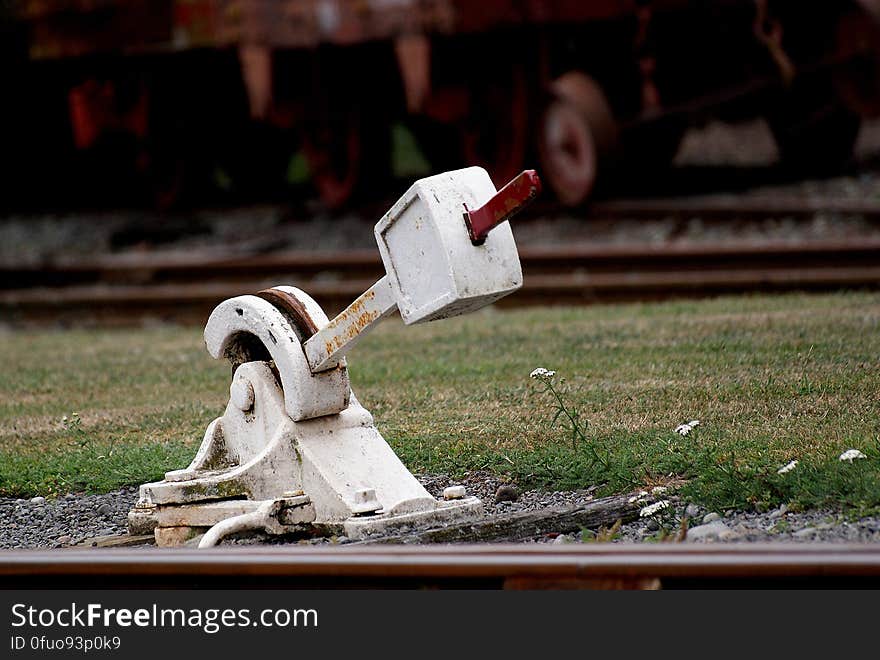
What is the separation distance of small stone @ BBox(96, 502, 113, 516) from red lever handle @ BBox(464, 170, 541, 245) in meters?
1.98

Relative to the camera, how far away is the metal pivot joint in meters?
4.02

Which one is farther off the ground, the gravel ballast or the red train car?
the red train car

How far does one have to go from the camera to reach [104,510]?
5.18 meters

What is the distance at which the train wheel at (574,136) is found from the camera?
39.9ft

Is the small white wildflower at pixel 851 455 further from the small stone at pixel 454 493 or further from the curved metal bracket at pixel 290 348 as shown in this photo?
the curved metal bracket at pixel 290 348

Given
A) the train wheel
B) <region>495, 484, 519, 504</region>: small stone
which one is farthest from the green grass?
the train wheel

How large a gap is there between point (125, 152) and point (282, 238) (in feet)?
17.4

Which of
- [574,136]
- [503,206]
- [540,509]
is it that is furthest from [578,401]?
[574,136]

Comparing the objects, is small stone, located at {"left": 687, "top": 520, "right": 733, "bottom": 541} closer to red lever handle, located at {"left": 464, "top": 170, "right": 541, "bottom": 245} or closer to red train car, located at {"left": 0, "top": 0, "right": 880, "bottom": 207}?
red lever handle, located at {"left": 464, "top": 170, "right": 541, "bottom": 245}

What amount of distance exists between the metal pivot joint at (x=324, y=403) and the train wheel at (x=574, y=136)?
307 inches

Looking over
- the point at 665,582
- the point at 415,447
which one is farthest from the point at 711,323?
the point at 665,582

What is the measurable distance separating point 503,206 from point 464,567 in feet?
3.46

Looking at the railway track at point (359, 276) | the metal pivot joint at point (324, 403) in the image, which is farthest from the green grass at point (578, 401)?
the metal pivot joint at point (324, 403)

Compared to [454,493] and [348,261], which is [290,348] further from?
[348,261]
